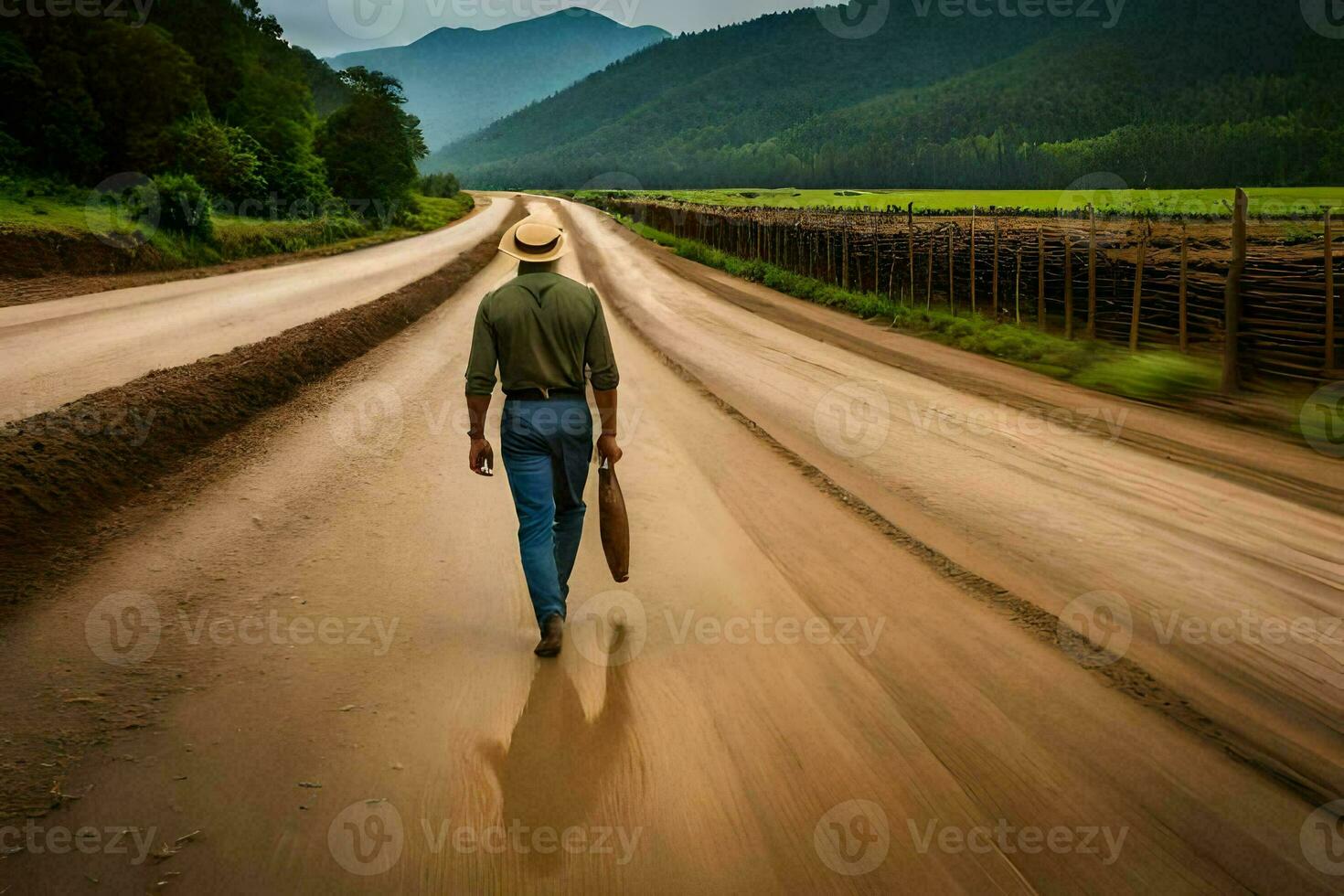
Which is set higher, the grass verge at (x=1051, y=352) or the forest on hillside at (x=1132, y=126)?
the forest on hillside at (x=1132, y=126)

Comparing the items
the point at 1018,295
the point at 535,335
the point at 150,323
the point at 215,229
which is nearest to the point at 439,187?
the point at 215,229

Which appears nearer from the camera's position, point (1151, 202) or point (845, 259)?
point (845, 259)

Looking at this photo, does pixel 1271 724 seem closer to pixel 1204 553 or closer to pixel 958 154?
pixel 1204 553

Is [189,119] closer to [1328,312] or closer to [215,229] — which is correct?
[215,229]

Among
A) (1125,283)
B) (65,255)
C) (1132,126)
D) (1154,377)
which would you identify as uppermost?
(1132,126)

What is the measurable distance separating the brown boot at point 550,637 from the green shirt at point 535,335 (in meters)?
1.11

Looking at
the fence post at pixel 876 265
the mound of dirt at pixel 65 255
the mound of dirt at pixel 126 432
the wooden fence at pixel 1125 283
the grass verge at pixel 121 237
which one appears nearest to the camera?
the mound of dirt at pixel 126 432

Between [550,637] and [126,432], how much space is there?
5.54 metres

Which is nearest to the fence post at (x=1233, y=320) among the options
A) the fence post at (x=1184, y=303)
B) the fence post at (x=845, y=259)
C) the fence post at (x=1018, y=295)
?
the fence post at (x=1184, y=303)

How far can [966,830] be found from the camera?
3.01 metres

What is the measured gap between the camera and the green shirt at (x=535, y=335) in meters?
4.14

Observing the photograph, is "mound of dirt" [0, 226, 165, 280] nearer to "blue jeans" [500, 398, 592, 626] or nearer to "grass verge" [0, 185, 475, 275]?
"grass verge" [0, 185, 475, 275]

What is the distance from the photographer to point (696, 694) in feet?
12.9

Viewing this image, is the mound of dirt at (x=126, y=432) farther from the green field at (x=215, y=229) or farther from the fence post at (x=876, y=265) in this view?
the fence post at (x=876, y=265)
